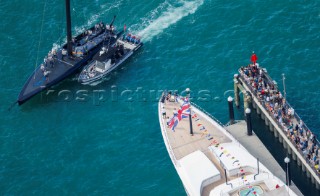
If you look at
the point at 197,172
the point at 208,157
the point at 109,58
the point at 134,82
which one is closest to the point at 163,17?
the point at 109,58

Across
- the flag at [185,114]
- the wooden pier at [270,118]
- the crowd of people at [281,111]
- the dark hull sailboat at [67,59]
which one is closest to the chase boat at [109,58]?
the dark hull sailboat at [67,59]

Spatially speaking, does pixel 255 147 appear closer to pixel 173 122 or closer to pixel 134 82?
pixel 173 122

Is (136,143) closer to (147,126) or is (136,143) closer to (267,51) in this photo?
(147,126)

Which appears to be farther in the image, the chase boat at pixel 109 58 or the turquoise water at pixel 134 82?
the chase boat at pixel 109 58

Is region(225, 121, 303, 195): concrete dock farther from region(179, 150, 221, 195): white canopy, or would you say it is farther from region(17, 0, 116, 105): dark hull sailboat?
region(17, 0, 116, 105): dark hull sailboat

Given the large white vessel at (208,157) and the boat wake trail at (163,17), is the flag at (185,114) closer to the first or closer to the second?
the large white vessel at (208,157)

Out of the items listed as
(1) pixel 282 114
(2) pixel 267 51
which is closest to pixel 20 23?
(2) pixel 267 51
